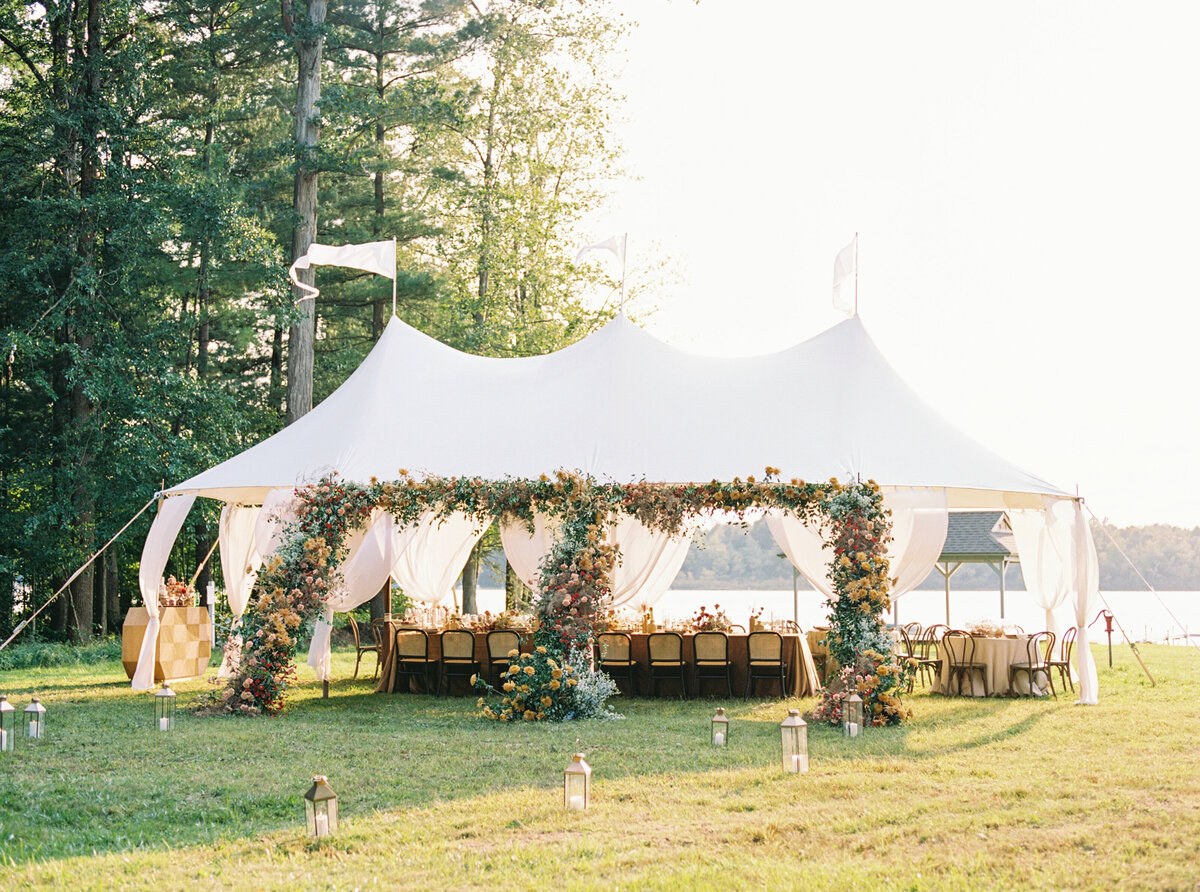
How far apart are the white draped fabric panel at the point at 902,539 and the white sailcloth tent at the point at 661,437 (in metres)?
0.02

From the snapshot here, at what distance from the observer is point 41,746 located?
8469 millimetres

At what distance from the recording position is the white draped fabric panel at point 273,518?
37.3 feet

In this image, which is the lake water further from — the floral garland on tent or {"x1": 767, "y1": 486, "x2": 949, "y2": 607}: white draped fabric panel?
the floral garland on tent

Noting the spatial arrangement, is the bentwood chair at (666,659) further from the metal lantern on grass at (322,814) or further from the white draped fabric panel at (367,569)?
the metal lantern on grass at (322,814)

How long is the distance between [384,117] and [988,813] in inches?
590

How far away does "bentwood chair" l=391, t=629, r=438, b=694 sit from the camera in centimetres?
1259

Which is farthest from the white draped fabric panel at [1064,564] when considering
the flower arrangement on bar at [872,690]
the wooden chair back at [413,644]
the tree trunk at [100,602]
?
the tree trunk at [100,602]

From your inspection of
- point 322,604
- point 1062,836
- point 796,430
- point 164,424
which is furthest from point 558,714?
point 164,424

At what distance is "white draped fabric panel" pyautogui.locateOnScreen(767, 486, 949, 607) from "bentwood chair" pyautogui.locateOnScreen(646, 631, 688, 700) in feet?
5.26

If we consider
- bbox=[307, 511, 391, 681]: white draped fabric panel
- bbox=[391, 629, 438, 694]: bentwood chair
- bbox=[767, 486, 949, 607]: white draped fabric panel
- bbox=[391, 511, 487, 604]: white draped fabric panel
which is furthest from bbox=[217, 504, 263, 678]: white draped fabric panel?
bbox=[767, 486, 949, 607]: white draped fabric panel

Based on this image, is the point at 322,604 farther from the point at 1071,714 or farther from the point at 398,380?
the point at 1071,714

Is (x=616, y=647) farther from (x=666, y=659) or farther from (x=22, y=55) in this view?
(x=22, y=55)

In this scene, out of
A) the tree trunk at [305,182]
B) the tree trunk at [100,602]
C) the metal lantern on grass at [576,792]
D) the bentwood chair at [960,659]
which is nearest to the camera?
the metal lantern on grass at [576,792]

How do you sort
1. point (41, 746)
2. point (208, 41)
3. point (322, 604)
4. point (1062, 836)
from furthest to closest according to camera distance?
point (208, 41) → point (322, 604) → point (41, 746) → point (1062, 836)
